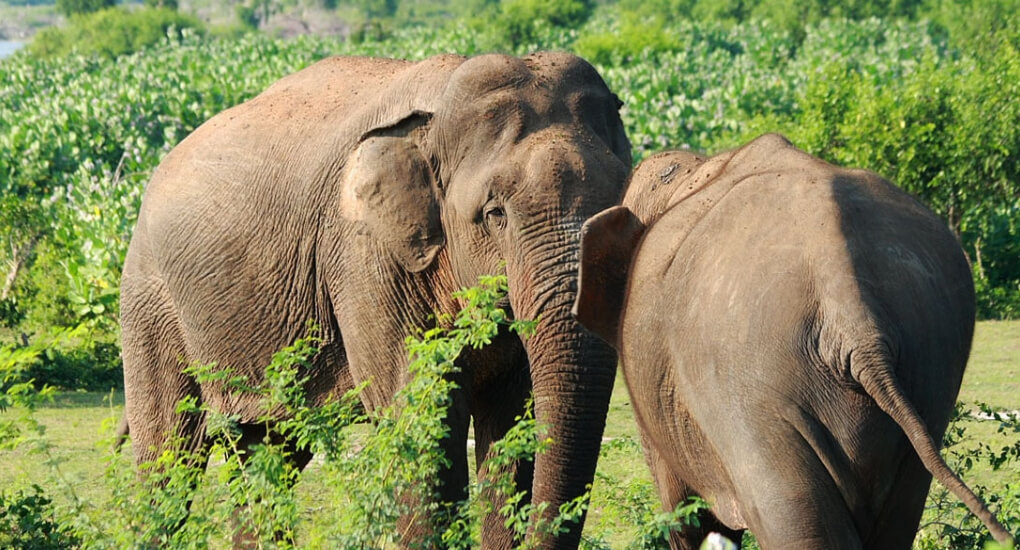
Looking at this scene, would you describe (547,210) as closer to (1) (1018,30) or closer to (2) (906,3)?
(1) (1018,30)

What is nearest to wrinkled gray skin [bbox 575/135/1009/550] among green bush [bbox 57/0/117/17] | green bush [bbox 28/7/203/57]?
green bush [bbox 28/7/203/57]

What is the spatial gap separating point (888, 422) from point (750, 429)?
0.30 meters

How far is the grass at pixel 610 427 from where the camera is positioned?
27.9 ft

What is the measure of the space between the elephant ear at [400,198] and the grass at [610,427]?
3.71ft

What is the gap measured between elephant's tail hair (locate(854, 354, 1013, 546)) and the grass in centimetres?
369

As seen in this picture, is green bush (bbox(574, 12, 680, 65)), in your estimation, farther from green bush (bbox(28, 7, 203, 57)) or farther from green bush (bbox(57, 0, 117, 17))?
green bush (bbox(57, 0, 117, 17))

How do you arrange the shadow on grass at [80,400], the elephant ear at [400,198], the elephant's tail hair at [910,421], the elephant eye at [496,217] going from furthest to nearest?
the shadow on grass at [80,400] → the elephant ear at [400,198] → the elephant eye at [496,217] → the elephant's tail hair at [910,421]

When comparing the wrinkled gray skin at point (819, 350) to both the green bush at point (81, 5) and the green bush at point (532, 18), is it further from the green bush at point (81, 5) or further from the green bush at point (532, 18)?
the green bush at point (81, 5)

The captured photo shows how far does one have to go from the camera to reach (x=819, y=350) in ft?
10.7

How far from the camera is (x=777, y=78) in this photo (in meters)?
28.4

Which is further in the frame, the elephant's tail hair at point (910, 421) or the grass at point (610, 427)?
the grass at point (610, 427)

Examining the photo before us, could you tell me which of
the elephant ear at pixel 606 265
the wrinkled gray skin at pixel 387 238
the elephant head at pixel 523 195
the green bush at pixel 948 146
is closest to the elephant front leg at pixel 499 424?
the wrinkled gray skin at pixel 387 238

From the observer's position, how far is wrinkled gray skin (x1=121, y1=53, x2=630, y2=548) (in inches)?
218

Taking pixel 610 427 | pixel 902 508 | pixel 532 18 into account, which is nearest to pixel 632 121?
pixel 610 427
